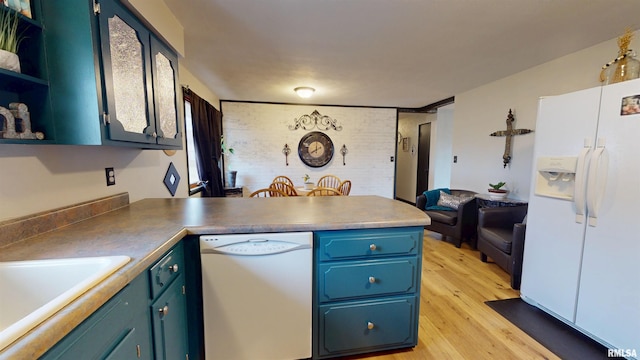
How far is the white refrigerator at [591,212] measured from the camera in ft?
4.78

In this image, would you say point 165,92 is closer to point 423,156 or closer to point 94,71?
point 94,71

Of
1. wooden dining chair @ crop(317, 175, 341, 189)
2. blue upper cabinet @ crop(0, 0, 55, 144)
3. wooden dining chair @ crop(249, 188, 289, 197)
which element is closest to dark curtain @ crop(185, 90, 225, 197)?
wooden dining chair @ crop(249, 188, 289, 197)

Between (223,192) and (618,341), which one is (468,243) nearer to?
(618,341)

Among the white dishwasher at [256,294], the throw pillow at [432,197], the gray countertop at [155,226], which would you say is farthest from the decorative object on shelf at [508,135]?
the white dishwasher at [256,294]

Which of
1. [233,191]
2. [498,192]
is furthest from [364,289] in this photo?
[233,191]

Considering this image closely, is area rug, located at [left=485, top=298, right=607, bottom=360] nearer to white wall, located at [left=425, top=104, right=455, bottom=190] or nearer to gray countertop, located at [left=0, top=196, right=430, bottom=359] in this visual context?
gray countertop, located at [left=0, top=196, right=430, bottom=359]

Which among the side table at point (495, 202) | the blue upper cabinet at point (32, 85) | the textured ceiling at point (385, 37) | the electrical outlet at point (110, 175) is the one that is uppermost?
the textured ceiling at point (385, 37)

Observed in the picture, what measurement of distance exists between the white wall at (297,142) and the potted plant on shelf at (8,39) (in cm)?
393

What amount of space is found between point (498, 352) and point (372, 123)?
4.45 m

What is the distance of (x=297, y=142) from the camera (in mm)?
5094

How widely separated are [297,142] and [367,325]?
4.05 metres

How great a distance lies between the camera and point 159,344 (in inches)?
40.8

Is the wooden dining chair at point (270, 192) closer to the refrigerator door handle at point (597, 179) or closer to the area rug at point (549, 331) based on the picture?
the area rug at point (549, 331)

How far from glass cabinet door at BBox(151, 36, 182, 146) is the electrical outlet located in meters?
0.37
